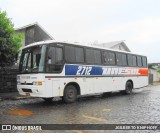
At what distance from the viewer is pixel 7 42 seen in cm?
1430

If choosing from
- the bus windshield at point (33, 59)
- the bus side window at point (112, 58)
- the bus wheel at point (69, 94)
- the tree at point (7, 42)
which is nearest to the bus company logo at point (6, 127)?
the bus windshield at point (33, 59)

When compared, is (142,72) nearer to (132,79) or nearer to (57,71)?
(132,79)

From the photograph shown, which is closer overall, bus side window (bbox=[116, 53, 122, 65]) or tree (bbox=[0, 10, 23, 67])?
tree (bbox=[0, 10, 23, 67])

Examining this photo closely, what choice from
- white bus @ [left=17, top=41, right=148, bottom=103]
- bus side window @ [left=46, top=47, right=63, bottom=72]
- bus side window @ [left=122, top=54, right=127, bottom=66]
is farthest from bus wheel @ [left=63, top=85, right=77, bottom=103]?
bus side window @ [left=122, top=54, right=127, bottom=66]

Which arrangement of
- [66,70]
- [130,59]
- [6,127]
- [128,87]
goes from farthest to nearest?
[130,59]
[128,87]
[66,70]
[6,127]

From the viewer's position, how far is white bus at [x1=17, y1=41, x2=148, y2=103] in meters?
10.9

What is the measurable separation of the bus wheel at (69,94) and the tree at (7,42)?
188 inches

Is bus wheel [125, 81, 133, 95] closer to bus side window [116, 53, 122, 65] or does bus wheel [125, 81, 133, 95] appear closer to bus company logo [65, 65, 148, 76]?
bus company logo [65, 65, 148, 76]

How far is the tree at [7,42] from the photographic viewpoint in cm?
1395

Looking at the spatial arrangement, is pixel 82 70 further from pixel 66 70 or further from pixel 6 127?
pixel 6 127

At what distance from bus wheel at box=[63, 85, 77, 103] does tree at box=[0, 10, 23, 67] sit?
477cm

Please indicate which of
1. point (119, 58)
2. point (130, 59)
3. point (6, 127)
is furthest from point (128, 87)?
point (6, 127)

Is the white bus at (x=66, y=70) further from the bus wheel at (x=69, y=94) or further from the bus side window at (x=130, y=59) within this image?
the bus side window at (x=130, y=59)

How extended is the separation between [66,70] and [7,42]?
16.2 feet
